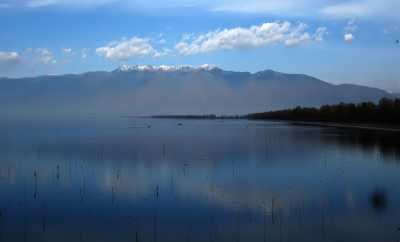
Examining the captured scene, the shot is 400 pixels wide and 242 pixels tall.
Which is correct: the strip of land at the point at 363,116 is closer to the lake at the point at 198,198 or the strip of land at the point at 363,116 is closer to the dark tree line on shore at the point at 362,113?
the dark tree line on shore at the point at 362,113

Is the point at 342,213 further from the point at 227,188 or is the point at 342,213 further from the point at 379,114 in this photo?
the point at 379,114

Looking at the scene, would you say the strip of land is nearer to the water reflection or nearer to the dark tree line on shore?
the dark tree line on shore

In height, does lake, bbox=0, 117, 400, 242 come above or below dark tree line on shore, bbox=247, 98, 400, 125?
below

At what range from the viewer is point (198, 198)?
996 centimetres

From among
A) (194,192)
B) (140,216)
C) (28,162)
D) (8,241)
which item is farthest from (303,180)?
(28,162)

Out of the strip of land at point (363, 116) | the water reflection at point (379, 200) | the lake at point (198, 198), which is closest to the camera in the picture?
the lake at point (198, 198)

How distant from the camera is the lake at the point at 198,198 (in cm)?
745

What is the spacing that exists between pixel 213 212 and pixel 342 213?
236cm

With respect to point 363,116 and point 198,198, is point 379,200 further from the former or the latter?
point 363,116

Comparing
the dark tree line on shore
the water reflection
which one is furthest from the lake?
the dark tree line on shore

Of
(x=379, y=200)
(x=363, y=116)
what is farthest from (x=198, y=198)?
(x=363, y=116)

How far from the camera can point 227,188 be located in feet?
36.4

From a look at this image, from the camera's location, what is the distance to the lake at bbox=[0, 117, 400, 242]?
7445mm

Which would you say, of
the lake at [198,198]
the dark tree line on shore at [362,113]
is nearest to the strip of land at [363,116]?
the dark tree line on shore at [362,113]
